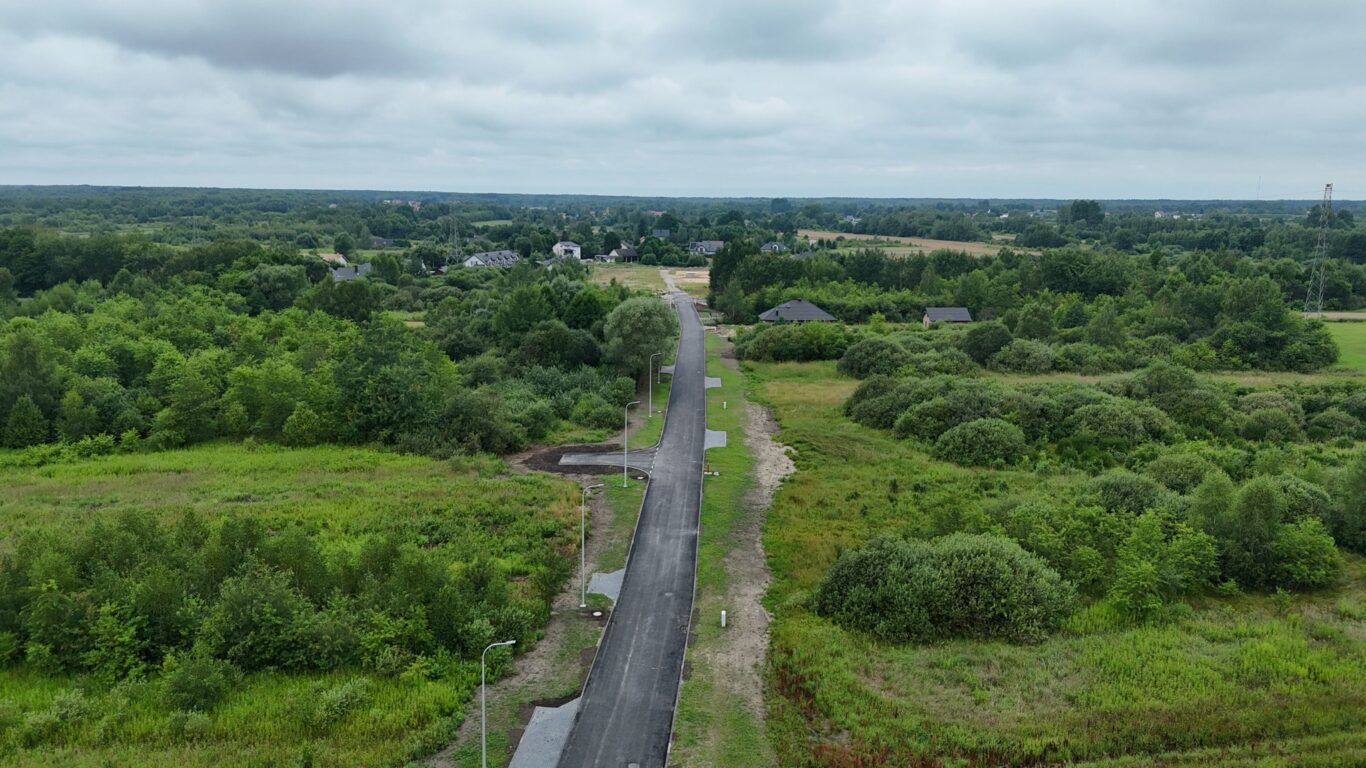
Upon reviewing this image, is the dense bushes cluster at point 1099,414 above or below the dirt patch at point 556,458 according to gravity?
above

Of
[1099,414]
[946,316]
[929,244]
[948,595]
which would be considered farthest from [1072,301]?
[929,244]

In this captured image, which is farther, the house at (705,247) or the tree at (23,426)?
the house at (705,247)

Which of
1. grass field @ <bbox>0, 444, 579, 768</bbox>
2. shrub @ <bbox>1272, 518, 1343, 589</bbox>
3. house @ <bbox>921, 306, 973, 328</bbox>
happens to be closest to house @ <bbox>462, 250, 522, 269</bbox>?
house @ <bbox>921, 306, 973, 328</bbox>

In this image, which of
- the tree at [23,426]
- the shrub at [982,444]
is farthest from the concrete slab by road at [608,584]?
the tree at [23,426]

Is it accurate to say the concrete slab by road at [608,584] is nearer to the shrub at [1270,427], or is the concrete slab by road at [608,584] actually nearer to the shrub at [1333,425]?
the shrub at [1270,427]

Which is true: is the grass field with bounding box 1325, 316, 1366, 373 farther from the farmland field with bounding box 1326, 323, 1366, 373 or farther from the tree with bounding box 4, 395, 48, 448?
the tree with bounding box 4, 395, 48, 448

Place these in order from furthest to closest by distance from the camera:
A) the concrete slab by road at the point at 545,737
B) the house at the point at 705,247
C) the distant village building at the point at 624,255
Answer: the house at the point at 705,247, the distant village building at the point at 624,255, the concrete slab by road at the point at 545,737

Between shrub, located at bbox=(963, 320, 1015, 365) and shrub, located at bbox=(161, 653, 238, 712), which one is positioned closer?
shrub, located at bbox=(161, 653, 238, 712)
